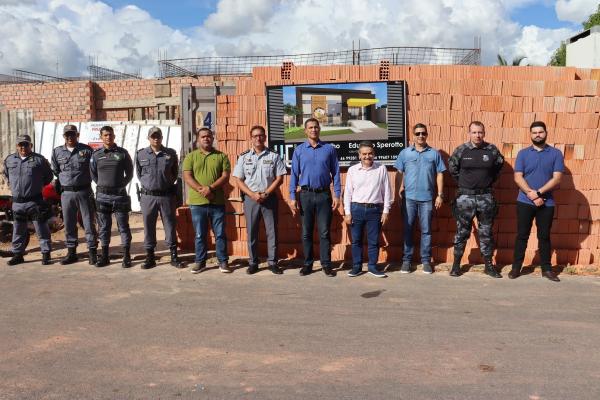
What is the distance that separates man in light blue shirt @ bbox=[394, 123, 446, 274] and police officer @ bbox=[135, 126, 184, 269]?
9.51 feet

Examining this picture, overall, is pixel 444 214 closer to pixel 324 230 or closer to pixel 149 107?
pixel 324 230

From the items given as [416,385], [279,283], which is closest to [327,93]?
[279,283]

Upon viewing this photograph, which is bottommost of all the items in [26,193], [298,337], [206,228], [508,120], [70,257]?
[298,337]

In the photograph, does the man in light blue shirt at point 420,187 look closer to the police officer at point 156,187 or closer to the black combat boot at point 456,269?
the black combat boot at point 456,269

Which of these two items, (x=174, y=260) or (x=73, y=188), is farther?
(x=73, y=188)

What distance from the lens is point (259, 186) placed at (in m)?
6.39

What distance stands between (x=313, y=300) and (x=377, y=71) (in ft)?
10.7

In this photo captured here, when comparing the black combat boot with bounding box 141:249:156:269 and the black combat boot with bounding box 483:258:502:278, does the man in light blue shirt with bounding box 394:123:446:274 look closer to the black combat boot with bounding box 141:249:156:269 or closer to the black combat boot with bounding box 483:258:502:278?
the black combat boot with bounding box 483:258:502:278

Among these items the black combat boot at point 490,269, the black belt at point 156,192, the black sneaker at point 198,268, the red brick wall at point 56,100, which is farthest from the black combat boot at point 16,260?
the red brick wall at point 56,100

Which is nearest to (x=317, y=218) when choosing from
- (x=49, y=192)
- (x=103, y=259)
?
(x=103, y=259)

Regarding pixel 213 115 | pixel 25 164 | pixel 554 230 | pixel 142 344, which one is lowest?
pixel 142 344

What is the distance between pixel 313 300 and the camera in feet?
17.2

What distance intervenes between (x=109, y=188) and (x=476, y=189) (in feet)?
15.0

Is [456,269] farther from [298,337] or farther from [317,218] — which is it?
[298,337]
